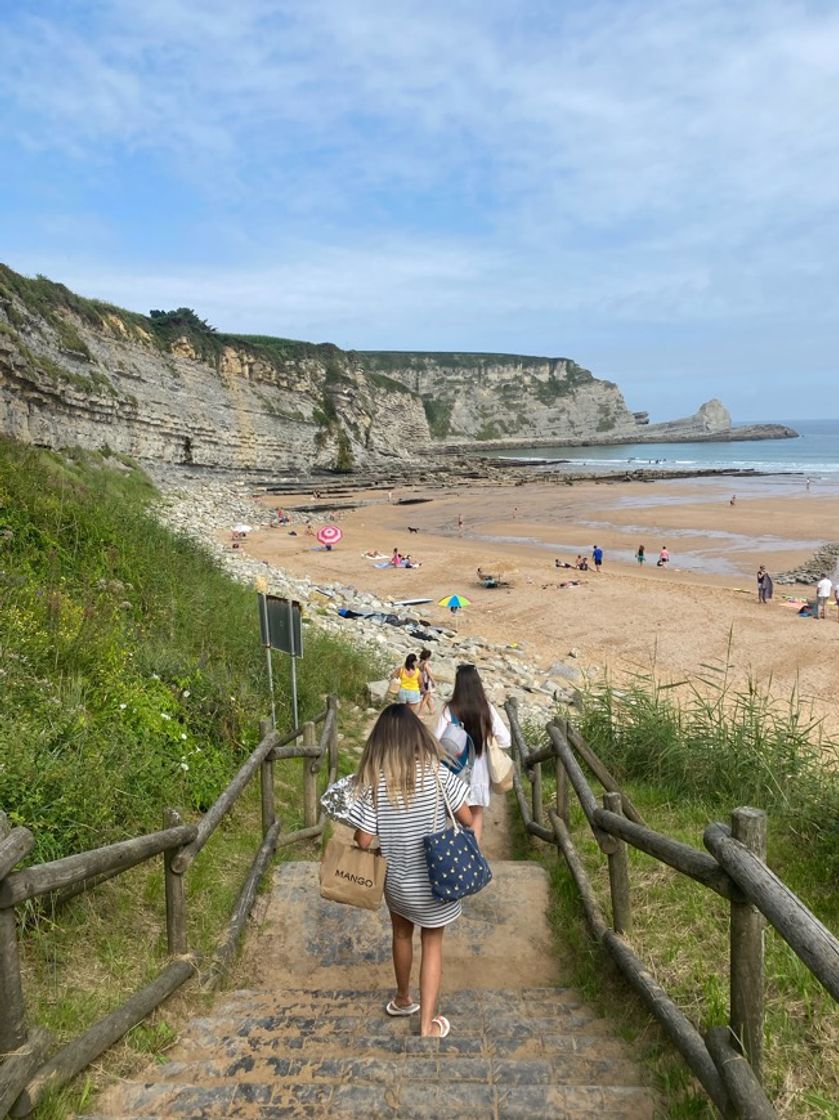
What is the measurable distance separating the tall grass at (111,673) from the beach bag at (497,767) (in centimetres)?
227

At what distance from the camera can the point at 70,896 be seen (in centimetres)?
380

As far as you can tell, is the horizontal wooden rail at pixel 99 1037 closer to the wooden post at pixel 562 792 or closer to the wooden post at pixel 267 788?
the wooden post at pixel 267 788

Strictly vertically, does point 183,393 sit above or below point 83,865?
above

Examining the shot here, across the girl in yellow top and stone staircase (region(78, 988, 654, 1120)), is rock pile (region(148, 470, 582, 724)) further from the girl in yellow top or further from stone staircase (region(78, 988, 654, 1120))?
stone staircase (region(78, 988, 654, 1120))

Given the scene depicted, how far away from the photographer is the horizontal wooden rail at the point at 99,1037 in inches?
97.6

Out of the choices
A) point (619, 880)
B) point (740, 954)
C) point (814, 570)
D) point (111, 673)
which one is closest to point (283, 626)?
point (111, 673)

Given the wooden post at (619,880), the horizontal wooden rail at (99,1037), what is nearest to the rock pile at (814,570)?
the wooden post at (619,880)

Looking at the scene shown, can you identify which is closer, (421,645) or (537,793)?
(537,793)

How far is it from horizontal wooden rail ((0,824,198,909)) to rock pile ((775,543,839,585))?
1004 inches

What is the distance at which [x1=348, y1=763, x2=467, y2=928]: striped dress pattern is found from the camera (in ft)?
10.9

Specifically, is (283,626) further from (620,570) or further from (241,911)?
(620,570)

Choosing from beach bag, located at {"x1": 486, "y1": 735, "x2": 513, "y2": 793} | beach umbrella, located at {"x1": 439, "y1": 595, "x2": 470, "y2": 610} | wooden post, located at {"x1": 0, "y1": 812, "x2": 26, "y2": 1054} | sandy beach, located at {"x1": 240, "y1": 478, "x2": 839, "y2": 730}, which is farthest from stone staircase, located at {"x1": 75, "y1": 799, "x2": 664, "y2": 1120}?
beach umbrella, located at {"x1": 439, "y1": 595, "x2": 470, "y2": 610}

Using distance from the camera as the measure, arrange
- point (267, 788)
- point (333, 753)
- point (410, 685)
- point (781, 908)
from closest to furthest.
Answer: point (781, 908) → point (267, 788) → point (333, 753) → point (410, 685)

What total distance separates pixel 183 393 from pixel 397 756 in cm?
5810
